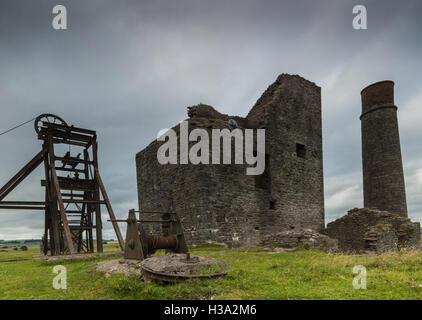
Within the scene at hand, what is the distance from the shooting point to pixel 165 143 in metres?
16.4

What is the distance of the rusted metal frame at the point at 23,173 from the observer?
37.7 ft

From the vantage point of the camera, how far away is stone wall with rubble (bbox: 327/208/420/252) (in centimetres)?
1164

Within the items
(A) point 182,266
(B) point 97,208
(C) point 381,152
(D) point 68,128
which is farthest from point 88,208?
(C) point 381,152

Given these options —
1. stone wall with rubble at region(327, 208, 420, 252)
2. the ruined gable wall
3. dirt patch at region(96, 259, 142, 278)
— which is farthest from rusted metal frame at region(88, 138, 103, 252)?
stone wall with rubble at region(327, 208, 420, 252)

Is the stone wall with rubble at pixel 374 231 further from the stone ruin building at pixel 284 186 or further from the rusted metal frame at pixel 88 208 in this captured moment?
the rusted metal frame at pixel 88 208

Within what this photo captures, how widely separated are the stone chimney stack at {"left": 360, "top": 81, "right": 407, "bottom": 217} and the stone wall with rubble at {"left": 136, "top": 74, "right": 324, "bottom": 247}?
559 cm

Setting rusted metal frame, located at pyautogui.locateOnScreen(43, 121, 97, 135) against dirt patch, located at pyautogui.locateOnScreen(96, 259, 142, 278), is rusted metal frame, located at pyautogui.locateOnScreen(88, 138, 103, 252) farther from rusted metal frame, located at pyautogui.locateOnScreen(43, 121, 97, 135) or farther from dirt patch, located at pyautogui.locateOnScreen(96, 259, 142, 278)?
dirt patch, located at pyautogui.locateOnScreen(96, 259, 142, 278)

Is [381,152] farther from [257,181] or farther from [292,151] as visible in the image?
[257,181]

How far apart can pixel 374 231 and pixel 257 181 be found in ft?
18.7

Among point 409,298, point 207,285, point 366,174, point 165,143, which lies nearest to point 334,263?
point 409,298

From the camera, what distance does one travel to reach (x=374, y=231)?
11.6 metres

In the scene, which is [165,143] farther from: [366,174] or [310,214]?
[366,174]
